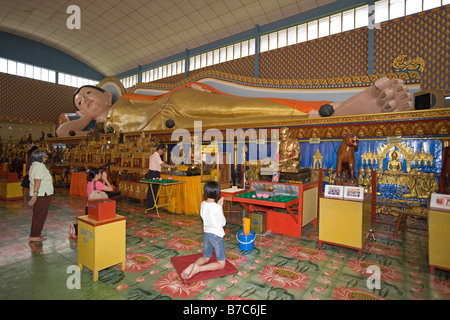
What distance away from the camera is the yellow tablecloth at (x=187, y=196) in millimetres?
5371

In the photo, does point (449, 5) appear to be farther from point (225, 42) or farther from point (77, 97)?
point (77, 97)

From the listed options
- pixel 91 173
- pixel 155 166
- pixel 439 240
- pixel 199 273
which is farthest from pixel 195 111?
pixel 439 240

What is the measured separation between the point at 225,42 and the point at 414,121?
940 cm

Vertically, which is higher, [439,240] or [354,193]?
[354,193]

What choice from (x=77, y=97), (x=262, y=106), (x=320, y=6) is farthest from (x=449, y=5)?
(x=77, y=97)

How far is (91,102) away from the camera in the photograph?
12562 mm

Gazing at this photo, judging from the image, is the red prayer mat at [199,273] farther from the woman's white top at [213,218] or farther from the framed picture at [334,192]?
the framed picture at [334,192]

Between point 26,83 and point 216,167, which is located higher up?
point 26,83

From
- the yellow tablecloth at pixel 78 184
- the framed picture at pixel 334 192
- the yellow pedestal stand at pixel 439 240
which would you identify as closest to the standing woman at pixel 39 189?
the yellow tablecloth at pixel 78 184

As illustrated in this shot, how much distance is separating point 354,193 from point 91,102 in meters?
13.5

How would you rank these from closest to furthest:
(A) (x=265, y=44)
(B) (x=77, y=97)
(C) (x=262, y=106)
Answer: (C) (x=262, y=106), (A) (x=265, y=44), (B) (x=77, y=97)

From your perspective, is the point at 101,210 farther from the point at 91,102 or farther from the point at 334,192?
the point at 91,102

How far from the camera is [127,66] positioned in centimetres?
1667

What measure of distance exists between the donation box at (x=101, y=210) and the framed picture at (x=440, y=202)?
385cm
